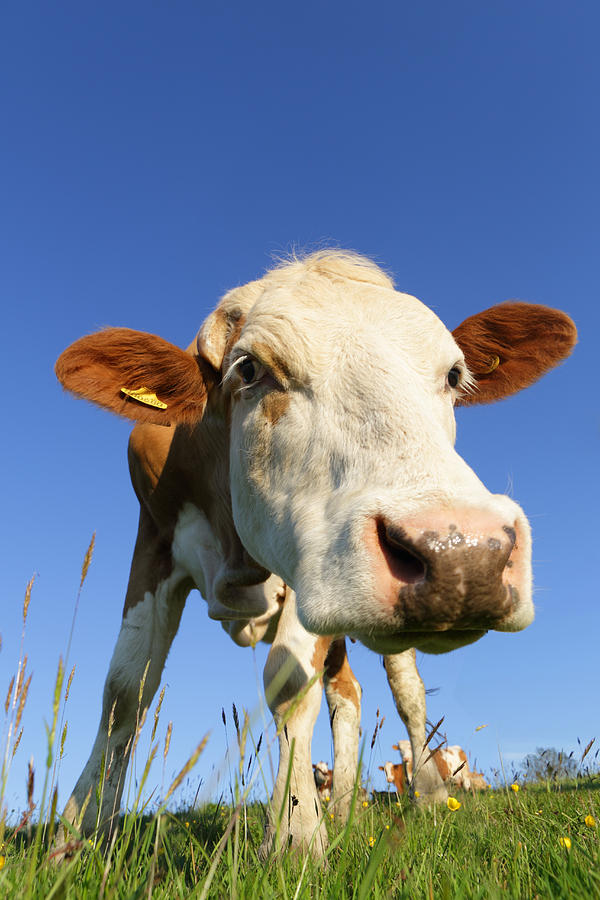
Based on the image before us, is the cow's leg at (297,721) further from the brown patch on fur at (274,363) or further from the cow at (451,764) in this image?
the cow at (451,764)

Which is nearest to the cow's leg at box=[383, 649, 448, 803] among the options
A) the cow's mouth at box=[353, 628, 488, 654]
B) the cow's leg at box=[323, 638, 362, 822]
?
the cow's leg at box=[323, 638, 362, 822]

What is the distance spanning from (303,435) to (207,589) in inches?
83.9

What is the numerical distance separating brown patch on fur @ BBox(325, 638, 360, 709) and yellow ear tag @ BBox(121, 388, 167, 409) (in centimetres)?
305

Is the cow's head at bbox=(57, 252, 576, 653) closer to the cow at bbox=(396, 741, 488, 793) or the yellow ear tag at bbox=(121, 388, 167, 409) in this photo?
the yellow ear tag at bbox=(121, 388, 167, 409)

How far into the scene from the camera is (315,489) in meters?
3.16

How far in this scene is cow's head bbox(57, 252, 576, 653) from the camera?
229cm

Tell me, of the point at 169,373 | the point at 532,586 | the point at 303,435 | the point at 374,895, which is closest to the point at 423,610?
the point at 532,586

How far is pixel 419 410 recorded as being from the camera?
2885mm

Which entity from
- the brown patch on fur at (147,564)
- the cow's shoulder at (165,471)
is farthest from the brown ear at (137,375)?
the brown patch on fur at (147,564)

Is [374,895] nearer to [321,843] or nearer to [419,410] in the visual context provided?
[321,843]

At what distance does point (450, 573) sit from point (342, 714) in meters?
4.54

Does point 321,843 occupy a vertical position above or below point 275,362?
below

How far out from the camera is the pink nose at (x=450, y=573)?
7.18ft

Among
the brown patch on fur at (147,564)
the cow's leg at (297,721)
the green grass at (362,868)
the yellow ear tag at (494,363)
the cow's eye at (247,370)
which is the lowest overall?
the green grass at (362,868)
